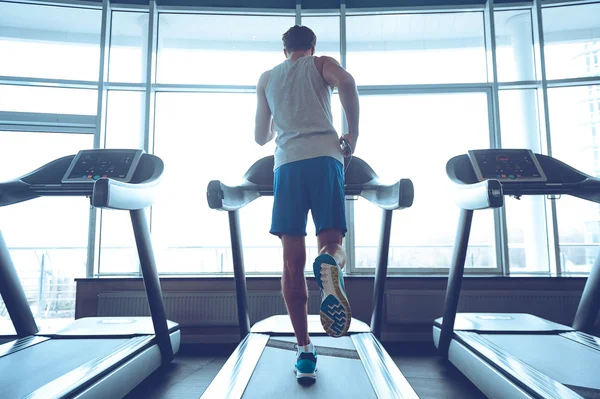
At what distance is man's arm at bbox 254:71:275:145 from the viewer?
71.6 inches

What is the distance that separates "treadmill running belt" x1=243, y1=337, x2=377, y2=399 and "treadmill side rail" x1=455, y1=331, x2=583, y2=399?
599 millimetres

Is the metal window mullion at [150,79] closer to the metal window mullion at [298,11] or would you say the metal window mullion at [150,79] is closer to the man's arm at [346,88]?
the metal window mullion at [298,11]

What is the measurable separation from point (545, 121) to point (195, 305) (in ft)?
11.2

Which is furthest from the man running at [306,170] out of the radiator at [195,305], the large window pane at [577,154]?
the large window pane at [577,154]

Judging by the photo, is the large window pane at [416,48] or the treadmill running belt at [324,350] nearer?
the treadmill running belt at [324,350]

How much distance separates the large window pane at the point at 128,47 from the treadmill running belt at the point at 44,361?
2418 mm

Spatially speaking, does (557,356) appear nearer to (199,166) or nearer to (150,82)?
(199,166)

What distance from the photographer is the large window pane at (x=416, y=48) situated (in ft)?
12.3

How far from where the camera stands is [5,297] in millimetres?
2268

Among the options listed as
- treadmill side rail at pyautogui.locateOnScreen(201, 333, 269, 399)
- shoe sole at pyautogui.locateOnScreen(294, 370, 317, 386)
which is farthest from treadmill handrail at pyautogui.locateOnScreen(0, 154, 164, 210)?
shoe sole at pyautogui.locateOnScreen(294, 370, 317, 386)

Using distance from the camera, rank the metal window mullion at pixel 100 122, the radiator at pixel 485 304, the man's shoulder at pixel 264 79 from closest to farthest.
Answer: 1. the man's shoulder at pixel 264 79
2. the radiator at pixel 485 304
3. the metal window mullion at pixel 100 122

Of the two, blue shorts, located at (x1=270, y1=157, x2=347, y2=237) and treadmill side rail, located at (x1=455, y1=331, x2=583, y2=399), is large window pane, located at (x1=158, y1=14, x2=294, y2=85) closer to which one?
blue shorts, located at (x1=270, y1=157, x2=347, y2=237)

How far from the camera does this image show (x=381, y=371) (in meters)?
1.70

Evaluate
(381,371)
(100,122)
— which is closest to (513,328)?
(381,371)
